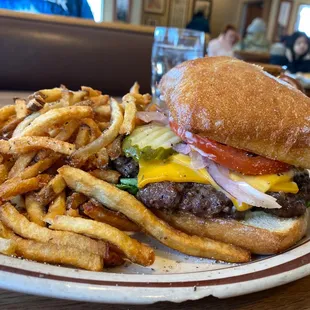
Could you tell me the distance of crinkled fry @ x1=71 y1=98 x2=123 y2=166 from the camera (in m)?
1.51

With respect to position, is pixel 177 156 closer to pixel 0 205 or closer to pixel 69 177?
pixel 69 177

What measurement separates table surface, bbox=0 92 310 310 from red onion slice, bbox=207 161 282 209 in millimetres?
291

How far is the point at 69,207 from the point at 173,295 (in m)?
0.56

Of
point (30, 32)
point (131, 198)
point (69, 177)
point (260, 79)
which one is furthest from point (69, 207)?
point (30, 32)

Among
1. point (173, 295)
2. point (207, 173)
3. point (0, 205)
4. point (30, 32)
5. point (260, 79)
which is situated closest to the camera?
point (173, 295)

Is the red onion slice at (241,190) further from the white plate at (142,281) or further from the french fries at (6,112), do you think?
the french fries at (6,112)

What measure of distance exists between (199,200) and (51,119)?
0.67 m

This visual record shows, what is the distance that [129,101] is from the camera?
182 centimetres

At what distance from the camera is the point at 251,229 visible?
1.48 metres

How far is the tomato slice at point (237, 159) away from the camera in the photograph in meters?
1.48

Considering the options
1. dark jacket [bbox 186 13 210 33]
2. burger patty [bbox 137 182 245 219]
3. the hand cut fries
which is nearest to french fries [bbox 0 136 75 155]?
the hand cut fries

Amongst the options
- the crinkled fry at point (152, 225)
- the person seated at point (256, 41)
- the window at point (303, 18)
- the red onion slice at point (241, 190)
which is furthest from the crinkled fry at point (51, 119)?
the window at point (303, 18)

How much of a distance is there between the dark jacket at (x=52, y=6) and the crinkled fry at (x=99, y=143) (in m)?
3.98

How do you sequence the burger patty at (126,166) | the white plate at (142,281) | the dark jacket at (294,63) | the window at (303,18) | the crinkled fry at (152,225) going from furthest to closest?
the window at (303,18), the dark jacket at (294,63), the burger patty at (126,166), the crinkled fry at (152,225), the white plate at (142,281)
